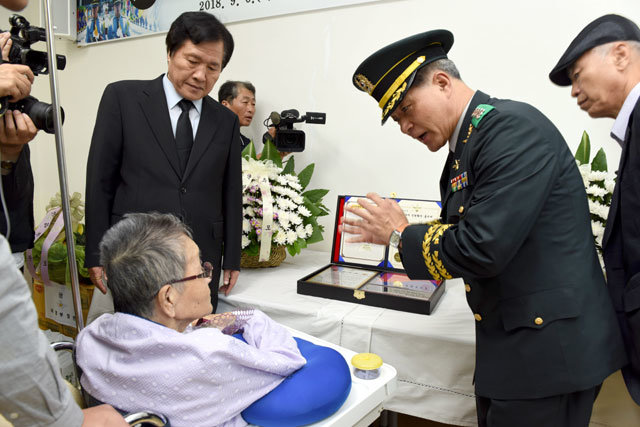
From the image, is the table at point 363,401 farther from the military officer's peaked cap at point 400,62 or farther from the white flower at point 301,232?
the white flower at point 301,232

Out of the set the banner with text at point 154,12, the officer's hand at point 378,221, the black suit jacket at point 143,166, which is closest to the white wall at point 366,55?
the banner with text at point 154,12

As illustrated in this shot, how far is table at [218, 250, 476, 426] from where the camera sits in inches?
59.7

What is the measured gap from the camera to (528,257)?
3.62ft

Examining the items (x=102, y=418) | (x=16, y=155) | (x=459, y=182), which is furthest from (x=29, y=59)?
(x=459, y=182)

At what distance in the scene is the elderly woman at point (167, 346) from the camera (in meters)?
0.95

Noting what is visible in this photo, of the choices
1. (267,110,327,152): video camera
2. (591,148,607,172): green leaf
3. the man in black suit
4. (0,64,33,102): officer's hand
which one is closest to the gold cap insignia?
the man in black suit

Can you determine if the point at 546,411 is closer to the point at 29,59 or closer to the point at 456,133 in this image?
the point at 456,133

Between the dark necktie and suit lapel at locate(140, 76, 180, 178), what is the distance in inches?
0.9

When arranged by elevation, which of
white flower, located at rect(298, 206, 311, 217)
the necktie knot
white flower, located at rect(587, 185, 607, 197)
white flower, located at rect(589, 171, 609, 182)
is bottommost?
white flower, located at rect(298, 206, 311, 217)

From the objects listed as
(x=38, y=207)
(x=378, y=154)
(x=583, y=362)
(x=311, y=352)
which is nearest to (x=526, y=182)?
(x=583, y=362)

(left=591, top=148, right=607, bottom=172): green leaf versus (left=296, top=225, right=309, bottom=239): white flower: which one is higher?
(left=591, top=148, right=607, bottom=172): green leaf

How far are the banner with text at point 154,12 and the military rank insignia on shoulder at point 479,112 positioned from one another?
5.63ft

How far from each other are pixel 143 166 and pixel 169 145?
12 centimetres

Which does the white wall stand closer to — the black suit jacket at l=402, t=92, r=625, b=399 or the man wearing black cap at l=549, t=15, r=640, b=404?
the man wearing black cap at l=549, t=15, r=640, b=404
